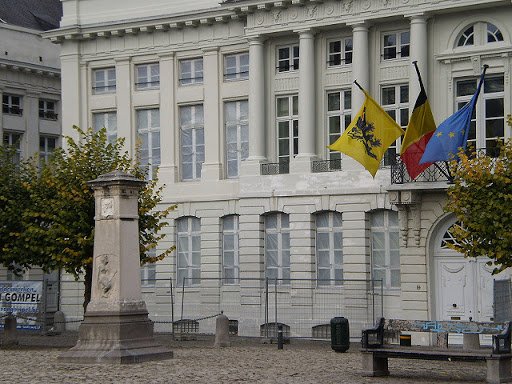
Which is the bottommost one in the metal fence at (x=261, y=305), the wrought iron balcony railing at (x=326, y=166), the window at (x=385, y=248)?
the metal fence at (x=261, y=305)

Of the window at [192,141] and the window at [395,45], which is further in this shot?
the window at [192,141]

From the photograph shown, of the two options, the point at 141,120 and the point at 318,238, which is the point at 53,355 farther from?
the point at 141,120

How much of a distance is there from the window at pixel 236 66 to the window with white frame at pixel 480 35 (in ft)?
27.3

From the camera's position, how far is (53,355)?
109ft

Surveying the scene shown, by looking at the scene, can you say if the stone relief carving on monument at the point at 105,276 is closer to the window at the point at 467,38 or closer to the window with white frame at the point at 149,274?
the window at the point at 467,38

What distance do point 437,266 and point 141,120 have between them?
12.9m

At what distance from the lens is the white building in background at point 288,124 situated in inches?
1640

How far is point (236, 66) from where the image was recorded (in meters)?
47.2

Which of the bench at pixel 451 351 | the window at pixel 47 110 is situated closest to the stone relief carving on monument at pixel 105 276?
the bench at pixel 451 351

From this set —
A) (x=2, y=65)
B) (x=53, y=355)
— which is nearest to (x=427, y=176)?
(x=53, y=355)

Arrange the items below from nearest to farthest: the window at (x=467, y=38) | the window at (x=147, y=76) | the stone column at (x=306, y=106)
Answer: the window at (x=467, y=38)
the stone column at (x=306, y=106)
the window at (x=147, y=76)

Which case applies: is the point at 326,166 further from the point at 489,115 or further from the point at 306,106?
the point at 489,115

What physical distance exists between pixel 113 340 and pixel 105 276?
1.40 m

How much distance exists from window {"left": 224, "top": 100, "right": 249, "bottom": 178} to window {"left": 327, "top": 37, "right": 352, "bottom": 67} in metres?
3.69
